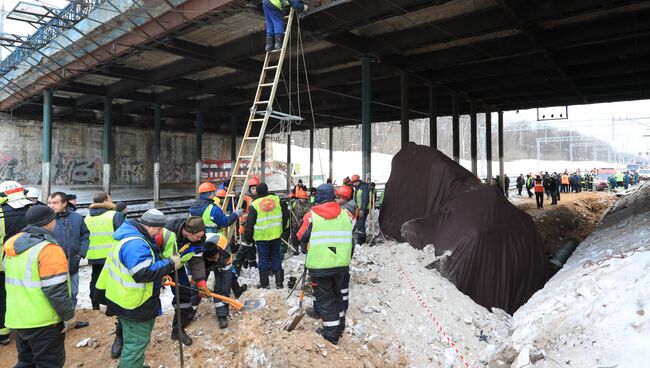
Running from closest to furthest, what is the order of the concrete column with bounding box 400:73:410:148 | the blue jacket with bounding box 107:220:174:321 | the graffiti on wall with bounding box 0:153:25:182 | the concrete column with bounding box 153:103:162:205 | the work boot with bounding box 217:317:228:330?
1. the blue jacket with bounding box 107:220:174:321
2. the work boot with bounding box 217:317:228:330
3. the concrete column with bounding box 400:73:410:148
4. the concrete column with bounding box 153:103:162:205
5. the graffiti on wall with bounding box 0:153:25:182

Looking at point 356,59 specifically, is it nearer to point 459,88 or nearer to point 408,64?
point 408,64

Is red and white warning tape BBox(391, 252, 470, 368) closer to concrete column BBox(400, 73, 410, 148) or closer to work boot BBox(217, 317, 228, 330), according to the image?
work boot BBox(217, 317, 228, 330)

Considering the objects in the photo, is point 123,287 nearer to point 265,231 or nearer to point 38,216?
point 38,216

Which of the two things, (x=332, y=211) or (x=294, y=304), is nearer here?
(x=332, y=211)

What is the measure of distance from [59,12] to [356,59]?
9.58m

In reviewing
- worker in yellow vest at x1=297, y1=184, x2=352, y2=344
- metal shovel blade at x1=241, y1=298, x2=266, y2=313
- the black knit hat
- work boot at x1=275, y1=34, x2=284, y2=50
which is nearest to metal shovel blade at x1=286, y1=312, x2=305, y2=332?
worker in yellow vest at x1=297, y1=184, x2=352, y2=344

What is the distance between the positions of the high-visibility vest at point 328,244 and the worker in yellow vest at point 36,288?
2.44 metres

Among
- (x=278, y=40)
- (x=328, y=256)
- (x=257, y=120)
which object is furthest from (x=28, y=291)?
(x=278, y=40)

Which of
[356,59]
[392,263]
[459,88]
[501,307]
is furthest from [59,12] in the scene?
[459,88]

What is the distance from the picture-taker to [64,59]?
13734 mm

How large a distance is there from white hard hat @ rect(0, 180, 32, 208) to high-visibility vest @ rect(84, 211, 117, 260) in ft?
2.88

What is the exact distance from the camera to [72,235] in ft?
17.2

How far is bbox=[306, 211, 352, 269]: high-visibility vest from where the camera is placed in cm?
450

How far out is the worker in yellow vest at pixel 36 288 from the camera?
3.11m
